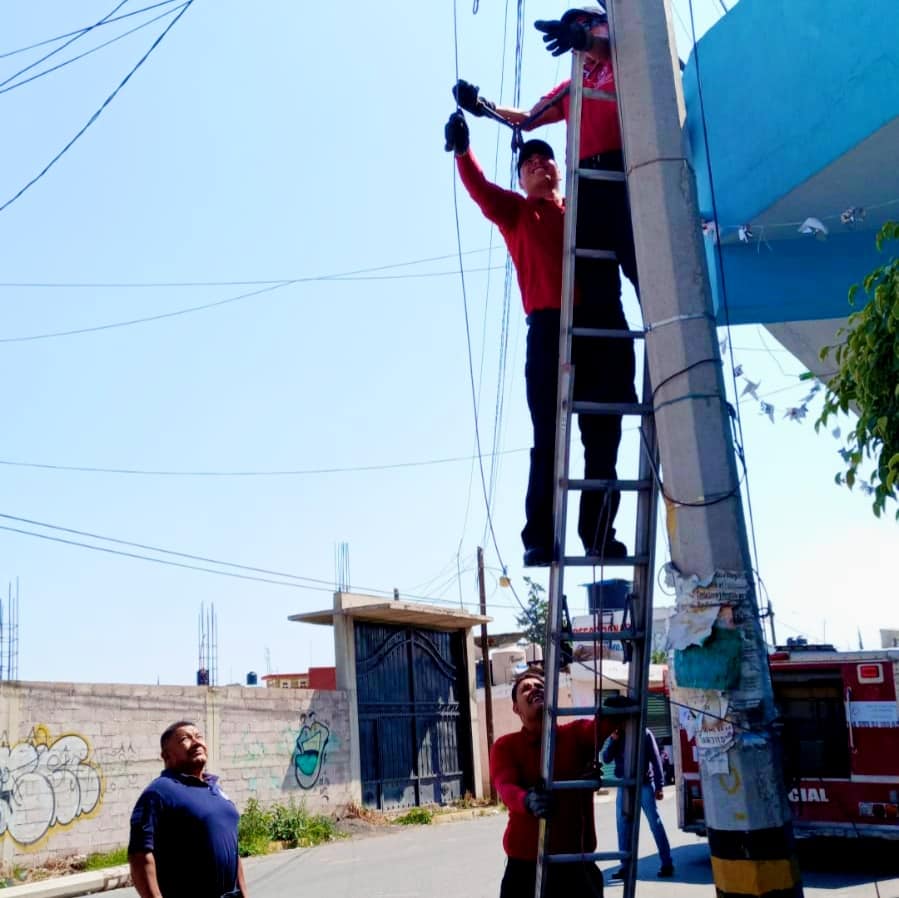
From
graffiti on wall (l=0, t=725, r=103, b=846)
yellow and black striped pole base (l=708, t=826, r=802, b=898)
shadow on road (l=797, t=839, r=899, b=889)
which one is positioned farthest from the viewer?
graffiti on wall (l=0, t=725, r=103, b=846)

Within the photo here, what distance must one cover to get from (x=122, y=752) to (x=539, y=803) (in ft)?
43.0

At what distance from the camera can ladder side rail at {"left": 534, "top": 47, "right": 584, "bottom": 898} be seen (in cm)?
416

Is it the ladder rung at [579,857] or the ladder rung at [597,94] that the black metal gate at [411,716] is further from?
the ladder rung at [597,94]

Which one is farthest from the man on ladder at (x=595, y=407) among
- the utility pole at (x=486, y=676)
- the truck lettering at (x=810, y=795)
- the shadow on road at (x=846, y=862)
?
the utility pole at (x=486, y=676)

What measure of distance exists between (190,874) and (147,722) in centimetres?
1231

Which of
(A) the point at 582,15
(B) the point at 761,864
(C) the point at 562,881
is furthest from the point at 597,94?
(C) the point at 562,881

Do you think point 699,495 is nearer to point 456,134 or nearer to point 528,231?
point 528,231

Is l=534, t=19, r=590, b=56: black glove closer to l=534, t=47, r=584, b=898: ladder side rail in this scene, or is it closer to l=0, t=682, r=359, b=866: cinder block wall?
l=534, t=47, r=584, b=898: ladder side rail

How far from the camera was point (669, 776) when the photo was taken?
28.2 metres

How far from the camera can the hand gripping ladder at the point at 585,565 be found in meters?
4.20

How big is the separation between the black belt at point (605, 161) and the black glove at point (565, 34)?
62 cm

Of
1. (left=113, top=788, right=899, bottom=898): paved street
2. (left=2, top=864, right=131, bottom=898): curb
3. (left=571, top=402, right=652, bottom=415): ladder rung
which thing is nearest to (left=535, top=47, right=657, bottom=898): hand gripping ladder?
(left=571, top=402, right=652, bottom=415): ladder rung

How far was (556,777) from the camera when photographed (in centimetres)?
458

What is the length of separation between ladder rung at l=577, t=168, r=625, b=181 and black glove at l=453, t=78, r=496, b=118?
33.0 inches
